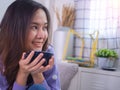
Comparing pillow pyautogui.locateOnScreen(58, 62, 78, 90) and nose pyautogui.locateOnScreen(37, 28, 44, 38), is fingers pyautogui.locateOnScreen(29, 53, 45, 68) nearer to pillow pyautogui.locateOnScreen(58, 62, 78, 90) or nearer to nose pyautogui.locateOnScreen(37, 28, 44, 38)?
nose pyautogui.locateOnScreen(37, 28, 44, 38)

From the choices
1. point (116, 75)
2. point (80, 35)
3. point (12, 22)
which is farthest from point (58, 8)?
point (12, 22)

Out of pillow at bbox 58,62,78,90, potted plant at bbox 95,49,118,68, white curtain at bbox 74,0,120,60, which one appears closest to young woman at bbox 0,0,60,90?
pillow at bbox 58,62,78,90

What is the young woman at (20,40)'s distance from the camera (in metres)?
0.70

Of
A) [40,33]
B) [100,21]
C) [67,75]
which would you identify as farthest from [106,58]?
[40,33]

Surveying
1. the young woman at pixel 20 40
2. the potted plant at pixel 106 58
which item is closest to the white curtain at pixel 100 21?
the potted plant at pixel 106 58

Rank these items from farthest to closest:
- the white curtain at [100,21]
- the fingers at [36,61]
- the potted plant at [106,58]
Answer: the white curtain at [100,21] < the potted plant at [106,58] < the fingers at [36,61]

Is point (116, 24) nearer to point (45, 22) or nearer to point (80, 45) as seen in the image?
Result: point (80, 45)

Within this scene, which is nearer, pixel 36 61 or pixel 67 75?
pixel 36 61

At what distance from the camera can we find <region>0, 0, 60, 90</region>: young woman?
2.29 ft

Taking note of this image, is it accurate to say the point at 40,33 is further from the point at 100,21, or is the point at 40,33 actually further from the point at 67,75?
the point at 100,21

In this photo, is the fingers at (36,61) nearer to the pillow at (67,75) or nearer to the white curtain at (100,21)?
the pillow at (67,75)

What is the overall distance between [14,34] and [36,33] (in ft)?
0.27

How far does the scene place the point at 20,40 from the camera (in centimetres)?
71

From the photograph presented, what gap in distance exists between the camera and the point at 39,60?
0.63 meters
